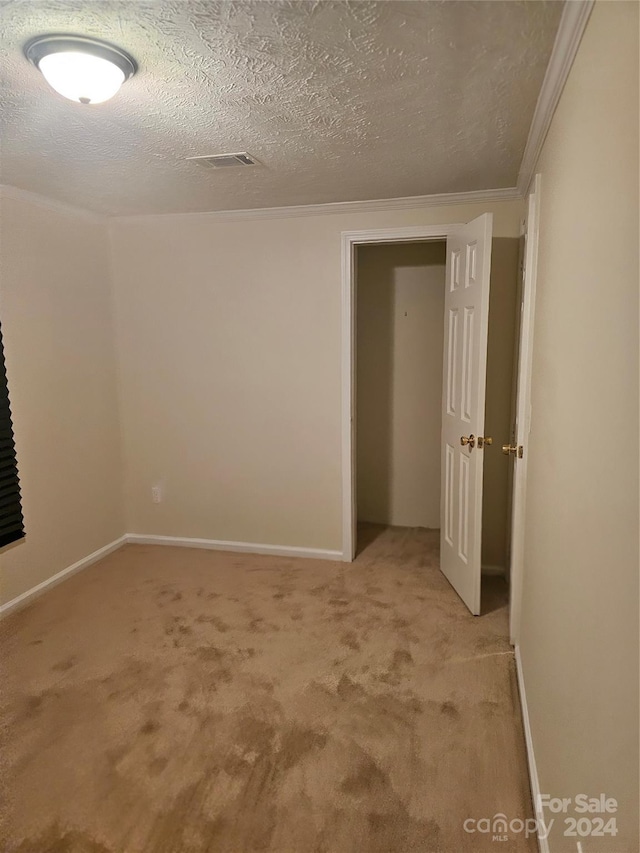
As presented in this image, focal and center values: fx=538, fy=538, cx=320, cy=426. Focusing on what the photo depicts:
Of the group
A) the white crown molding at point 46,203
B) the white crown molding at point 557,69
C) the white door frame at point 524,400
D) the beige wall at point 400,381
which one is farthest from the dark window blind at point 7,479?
the white crown molding at point 557,69

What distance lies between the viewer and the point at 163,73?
1.70m

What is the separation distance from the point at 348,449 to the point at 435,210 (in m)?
1.60

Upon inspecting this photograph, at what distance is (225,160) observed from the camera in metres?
2.54

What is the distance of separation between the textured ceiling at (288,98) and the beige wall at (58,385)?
1.31 feet

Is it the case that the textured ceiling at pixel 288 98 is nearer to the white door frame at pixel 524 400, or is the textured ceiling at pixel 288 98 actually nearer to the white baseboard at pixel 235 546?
the white door frame at pixel 524 400

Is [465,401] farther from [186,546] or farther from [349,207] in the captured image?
[186,546]

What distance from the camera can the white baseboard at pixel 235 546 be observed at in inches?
150

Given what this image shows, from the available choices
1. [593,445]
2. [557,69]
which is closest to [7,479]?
[593,445]

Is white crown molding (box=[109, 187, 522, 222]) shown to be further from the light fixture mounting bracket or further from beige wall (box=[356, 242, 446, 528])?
the light fixture mounting bracket

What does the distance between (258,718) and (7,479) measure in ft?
6.40

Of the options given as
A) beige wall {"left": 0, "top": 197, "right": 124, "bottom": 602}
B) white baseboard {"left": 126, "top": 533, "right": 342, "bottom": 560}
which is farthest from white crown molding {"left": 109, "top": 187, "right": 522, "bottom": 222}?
white baseboard {"left": 126, "top": 533, "right": 342, "bottom": 560}

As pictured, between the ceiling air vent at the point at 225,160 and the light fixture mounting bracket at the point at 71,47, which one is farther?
the ceiling air vent at the point at 225,160

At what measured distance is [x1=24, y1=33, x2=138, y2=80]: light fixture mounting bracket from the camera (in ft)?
5.00

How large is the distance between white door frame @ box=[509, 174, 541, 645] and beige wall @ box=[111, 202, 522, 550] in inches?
46.8
